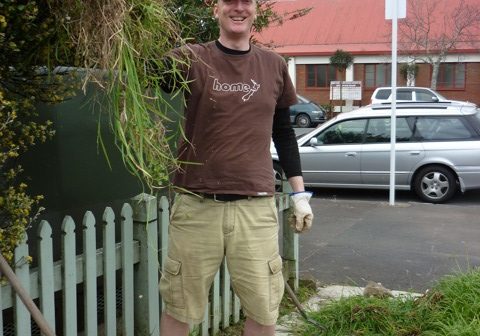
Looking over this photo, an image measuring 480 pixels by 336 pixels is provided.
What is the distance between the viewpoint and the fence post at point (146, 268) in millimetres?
3250

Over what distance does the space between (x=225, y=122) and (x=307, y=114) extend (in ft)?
79.2

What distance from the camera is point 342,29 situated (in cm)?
3628

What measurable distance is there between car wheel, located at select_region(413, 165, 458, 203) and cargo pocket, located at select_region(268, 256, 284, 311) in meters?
7.33

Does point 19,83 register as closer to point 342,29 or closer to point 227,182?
point 227,182

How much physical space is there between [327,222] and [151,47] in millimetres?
5943

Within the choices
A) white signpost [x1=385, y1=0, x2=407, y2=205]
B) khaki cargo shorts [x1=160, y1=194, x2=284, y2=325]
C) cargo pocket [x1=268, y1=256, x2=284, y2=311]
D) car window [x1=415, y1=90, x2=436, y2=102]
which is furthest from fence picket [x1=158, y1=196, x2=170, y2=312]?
car window [x1=415, y1=90, x2=436, y2=102]

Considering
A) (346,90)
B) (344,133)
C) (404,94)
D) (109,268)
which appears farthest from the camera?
(346,90)

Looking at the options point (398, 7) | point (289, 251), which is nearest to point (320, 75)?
point (398, 7)

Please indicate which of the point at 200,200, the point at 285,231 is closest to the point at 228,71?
the point at 200,200

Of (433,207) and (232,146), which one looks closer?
(232,146)

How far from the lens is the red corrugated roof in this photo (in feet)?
113

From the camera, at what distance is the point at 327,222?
26.4 ft

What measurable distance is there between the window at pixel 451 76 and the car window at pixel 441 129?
26.2 m

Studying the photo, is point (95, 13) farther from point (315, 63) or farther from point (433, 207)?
point (315, 63)
